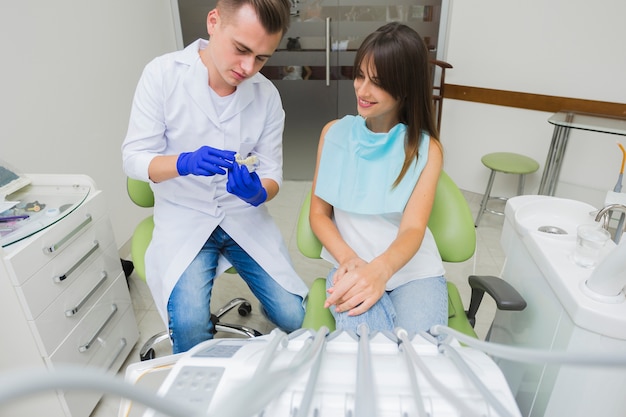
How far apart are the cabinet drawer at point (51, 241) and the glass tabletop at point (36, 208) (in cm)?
2

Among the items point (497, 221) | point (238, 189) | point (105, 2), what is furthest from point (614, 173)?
point (105, 2)

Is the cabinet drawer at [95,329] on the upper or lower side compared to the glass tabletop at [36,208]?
lower

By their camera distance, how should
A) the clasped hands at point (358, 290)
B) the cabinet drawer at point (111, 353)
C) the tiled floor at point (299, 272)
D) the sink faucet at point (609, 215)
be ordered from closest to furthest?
the sink faucet at point (609, 215) → the clasped hands at point (358, 290) → the cabinet drawer at point (111, 353) → the tiled floor at point (299, 272)

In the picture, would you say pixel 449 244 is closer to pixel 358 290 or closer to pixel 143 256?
pixel 358 290

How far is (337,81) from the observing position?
3119 mm

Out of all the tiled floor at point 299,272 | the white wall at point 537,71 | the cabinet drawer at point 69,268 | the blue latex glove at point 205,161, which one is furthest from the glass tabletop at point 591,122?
the cabinet drawer at point 69,268

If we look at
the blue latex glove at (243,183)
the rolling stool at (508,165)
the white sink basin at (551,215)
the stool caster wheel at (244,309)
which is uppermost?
the blue latex glove at (243,183)

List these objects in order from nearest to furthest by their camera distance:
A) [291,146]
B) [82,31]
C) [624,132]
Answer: [82,31]
[624,132]
[291,146]

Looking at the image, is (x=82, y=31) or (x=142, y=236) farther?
(x=82, y=31)

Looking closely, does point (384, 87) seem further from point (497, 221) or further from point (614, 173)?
point (614, 173)

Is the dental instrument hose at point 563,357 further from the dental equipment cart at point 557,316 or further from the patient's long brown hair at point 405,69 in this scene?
the patient's long brown hair at point 405,69

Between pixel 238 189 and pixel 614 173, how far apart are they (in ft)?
8.24

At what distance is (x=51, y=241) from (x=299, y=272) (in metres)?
1.27

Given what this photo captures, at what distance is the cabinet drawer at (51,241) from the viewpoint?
1.16 m
